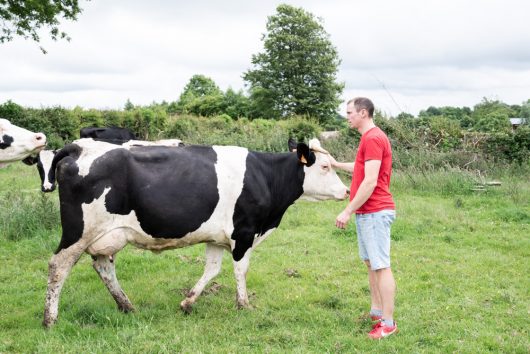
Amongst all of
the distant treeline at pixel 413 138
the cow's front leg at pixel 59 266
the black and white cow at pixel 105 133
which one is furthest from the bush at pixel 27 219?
the distant treeline at pixel 413 138

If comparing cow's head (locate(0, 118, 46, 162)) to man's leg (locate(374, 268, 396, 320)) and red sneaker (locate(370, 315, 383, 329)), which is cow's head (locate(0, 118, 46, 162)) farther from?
red sneaker (locate(370, 315, 383, 329))

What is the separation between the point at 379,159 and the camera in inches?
201

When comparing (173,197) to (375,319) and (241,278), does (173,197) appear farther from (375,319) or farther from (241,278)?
(375,319)

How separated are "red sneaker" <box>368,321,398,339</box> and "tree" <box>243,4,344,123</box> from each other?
145 ft

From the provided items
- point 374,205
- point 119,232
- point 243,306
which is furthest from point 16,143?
point 374,205

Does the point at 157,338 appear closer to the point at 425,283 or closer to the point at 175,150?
the point at 175,150

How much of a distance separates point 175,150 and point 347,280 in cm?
299

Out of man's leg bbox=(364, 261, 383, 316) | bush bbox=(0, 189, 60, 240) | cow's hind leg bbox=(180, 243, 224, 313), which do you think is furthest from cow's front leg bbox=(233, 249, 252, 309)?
bush bbox=(0, 189, 60, 240)

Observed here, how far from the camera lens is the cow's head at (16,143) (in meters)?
6.04

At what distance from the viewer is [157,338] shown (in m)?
5.23

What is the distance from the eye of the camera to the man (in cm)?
510

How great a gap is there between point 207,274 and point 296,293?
1243 mm

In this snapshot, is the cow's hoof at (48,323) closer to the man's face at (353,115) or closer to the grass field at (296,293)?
the grass field at (296,293)

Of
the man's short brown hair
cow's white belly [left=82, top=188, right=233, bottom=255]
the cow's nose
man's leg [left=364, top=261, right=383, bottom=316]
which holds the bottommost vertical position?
man's leg [left=364, top=261, right=383, bottom=316]
